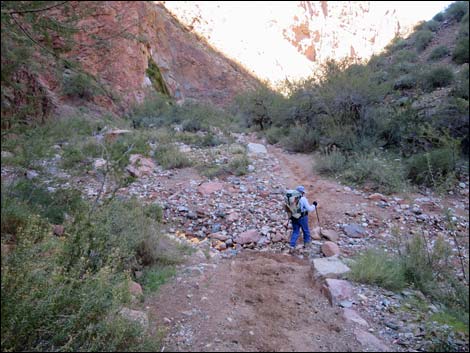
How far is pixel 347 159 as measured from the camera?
9.71 metres

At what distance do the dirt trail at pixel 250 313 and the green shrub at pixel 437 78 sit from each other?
10.6 metres

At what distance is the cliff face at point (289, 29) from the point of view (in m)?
33.5

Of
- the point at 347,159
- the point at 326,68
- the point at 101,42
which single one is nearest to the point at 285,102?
the point at 326,68

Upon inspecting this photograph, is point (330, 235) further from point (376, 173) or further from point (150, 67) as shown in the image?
point (150, 67)

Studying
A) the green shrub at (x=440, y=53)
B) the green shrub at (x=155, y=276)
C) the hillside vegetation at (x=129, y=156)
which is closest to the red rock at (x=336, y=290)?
the hillside vegetation at (x=129, y=156)

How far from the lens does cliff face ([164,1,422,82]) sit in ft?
110

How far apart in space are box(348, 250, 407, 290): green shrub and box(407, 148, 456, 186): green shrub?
13.1 ft

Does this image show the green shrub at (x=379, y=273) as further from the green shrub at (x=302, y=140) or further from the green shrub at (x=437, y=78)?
the green shrub at (x=437, y=78)

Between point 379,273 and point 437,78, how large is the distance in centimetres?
1067

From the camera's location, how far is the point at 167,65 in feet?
79.2

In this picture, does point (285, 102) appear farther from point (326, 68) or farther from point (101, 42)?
point (101, 42)

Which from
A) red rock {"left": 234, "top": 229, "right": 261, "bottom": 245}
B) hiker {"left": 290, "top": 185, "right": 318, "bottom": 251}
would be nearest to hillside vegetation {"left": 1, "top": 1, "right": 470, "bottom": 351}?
red rock {"left": 234, "top": 229, "right": 261, "bottom": 245}

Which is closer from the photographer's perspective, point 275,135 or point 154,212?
point 154,212

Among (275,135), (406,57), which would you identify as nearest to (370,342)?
(275,135)
